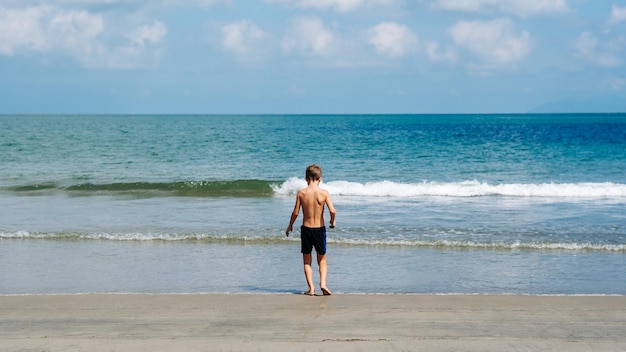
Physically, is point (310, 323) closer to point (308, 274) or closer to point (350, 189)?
point (308, 274)

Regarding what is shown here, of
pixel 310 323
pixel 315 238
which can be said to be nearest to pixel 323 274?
pixel 315 238

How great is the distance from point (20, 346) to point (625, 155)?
37.8 metres

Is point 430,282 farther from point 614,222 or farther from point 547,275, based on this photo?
point 614,222

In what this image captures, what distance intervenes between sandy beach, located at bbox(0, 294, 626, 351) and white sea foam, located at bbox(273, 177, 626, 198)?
44.9 ft

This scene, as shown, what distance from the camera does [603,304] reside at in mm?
8273

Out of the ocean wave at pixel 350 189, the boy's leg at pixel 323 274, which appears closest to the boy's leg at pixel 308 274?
the boy's leg at pixel 323 274

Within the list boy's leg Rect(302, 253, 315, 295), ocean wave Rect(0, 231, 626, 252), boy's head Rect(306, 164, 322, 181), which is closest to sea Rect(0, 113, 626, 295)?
ocean wave Rect(0, 231, 626, 252)

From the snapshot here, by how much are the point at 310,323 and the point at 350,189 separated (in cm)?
1635

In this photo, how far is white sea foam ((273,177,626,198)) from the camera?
22031 mm

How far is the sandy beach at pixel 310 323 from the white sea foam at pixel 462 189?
1367 cm

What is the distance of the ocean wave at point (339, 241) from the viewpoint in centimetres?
1257

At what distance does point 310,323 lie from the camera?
734 centimetres

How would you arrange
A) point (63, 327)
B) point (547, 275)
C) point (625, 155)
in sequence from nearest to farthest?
1. point (63, 327)
2. point (547, 275)
3. point (625, 155)

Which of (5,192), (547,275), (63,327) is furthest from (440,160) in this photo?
(63,327)
